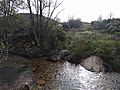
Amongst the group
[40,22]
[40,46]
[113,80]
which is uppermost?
[40,22]

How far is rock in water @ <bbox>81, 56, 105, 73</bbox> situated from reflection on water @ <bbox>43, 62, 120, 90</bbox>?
401 mm

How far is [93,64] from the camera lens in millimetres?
12984

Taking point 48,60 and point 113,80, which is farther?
point 48,60

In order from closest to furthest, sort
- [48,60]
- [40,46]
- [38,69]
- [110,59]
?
1. [38,69]
2. [110,59]
3. [48,60]
4. [40,46]

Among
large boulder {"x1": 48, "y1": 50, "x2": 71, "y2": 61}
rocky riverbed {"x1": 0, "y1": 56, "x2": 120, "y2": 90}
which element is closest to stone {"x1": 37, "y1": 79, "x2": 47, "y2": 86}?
rocky riverbed {"x1": 0, "y1": 56, "x2": 120, "y2": 90}

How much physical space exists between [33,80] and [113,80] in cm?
393

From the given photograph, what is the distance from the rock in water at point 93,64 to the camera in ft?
41.2

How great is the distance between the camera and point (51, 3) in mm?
17031

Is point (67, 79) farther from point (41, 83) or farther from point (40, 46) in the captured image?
point (40, 46)

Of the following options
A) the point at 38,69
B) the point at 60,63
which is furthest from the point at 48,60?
the point at 38,69

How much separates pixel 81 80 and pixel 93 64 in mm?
2683

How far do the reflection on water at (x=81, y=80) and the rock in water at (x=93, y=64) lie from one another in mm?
401

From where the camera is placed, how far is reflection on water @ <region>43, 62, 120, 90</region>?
9445mm

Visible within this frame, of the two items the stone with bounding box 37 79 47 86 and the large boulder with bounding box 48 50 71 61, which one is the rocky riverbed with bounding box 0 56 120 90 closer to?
the stone with bounding box 37 79 47 86
